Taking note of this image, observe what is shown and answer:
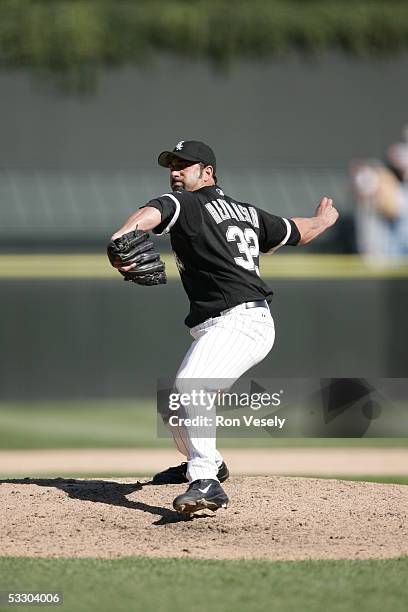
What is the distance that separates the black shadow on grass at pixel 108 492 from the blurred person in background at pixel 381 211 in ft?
22.5

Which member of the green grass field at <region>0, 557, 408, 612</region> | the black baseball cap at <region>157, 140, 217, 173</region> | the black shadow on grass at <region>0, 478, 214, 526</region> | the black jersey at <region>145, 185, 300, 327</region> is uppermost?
the black baseball cap at <region>157, 140, 217, 173</region>

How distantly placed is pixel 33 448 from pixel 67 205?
11.4 feet

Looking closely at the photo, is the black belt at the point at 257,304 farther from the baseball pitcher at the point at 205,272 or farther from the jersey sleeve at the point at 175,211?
the jersey sleeve at the point at 175,211

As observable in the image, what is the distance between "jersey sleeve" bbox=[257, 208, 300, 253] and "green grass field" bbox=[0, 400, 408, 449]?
4646 millimetres

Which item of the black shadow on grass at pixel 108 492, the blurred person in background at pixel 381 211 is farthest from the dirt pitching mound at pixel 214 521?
the blurred person in background at pixel 381 211

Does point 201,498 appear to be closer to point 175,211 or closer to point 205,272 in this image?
point 205,272

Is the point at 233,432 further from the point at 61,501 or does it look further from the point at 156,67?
the point at 61,501

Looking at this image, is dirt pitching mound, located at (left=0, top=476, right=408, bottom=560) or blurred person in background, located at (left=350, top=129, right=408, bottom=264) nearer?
dirt pitching mound, located at (left=0, top=476, right=408, bottom=560)

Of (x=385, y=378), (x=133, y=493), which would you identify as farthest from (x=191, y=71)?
(x=133, y=493)

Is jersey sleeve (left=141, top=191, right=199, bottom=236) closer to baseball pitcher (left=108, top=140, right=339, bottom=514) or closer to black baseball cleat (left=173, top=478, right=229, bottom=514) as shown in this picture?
baseball pitcher (left=108, top=140, right=339, bottom=514)

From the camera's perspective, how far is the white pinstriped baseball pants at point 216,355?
16.4ft

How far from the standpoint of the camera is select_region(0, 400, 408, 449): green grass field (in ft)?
33.8

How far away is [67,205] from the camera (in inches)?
493

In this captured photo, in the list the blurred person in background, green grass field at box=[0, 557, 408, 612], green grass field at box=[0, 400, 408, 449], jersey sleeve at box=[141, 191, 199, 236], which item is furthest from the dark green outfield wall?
green grass field at box=[0, 557, 408, 612]
